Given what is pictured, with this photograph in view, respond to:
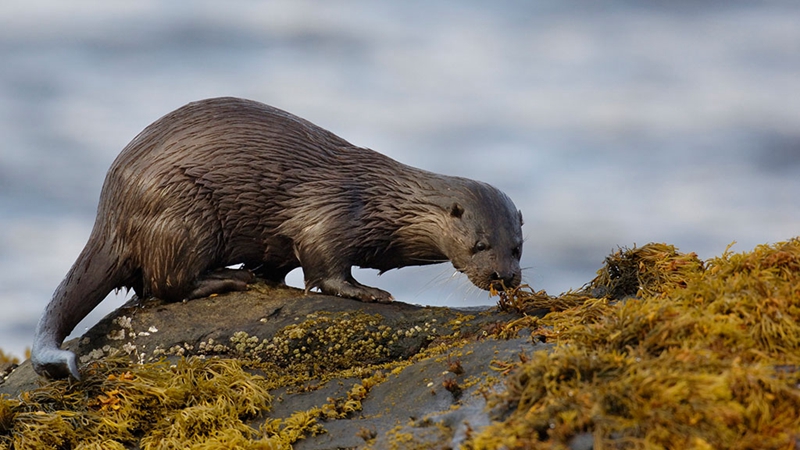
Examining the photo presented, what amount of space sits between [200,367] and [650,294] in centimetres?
265

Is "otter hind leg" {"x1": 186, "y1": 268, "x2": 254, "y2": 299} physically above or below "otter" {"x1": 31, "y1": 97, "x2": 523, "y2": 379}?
below

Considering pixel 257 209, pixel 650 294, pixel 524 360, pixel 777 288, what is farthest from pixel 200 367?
pixel 777 288

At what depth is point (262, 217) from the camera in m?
6.12

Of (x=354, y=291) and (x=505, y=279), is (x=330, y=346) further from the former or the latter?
(x=505, y=279)

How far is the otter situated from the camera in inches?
231

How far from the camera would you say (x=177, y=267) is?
587 centimetres

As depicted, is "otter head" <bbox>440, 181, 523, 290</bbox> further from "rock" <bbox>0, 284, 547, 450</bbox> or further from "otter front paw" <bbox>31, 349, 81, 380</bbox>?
"otter front paw" <bbox>31, 349, 81, 380</bbox>

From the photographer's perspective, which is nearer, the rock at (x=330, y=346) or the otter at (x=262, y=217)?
the rock at (x=330, y=346)

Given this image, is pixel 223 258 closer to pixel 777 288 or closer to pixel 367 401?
pixel 367 401

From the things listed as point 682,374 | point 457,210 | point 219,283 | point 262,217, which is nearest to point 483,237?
point 457,210

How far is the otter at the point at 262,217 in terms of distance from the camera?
5863 mm

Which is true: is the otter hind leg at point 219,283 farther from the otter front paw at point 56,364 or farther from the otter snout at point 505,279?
the otter snout at point 505,279

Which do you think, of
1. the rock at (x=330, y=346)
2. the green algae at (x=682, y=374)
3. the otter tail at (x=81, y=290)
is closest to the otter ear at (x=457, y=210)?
the rock at (x=330, y=346)

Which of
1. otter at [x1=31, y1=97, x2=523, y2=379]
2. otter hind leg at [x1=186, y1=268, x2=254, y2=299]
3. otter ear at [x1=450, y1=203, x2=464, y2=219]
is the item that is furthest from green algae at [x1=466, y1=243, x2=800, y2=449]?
otter hind leg at [x1=186, y1=268, x2=254, y2=299]
